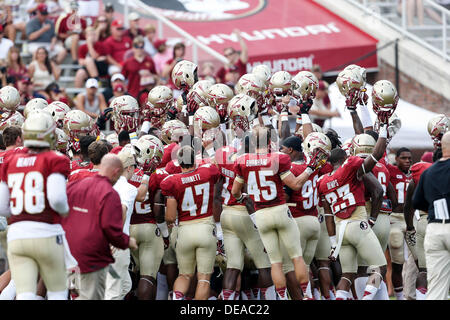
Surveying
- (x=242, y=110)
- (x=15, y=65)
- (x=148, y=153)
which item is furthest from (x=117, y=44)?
Result: (x=148, y=153)

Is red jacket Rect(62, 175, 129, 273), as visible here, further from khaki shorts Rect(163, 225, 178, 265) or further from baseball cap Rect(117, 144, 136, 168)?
khaki shorts Rect(163, 225, 178, 265)

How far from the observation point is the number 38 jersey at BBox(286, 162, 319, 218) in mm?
9969

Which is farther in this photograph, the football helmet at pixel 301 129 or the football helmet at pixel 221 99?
the football helmet at pixel 301 129

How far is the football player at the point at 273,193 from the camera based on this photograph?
940 centimetres

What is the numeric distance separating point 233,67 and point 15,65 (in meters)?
3.83

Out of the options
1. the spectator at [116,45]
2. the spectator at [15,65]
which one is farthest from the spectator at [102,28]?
the spectator at [15,65]

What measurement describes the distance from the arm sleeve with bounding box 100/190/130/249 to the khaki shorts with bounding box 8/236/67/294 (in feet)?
1.32

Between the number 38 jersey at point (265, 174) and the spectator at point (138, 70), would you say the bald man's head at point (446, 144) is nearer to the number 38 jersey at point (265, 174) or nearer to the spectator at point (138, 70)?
the number 38 jersey at point (265, 174)

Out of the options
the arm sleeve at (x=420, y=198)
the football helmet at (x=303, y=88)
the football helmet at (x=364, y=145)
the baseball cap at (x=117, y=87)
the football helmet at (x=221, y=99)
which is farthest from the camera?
the baseball cap at (x=117, y=87)

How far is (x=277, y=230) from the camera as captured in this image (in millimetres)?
9555

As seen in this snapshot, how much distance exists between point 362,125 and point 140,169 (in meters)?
3.04

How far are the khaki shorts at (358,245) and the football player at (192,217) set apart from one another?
1.44 meters

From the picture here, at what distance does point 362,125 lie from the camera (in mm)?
11336
